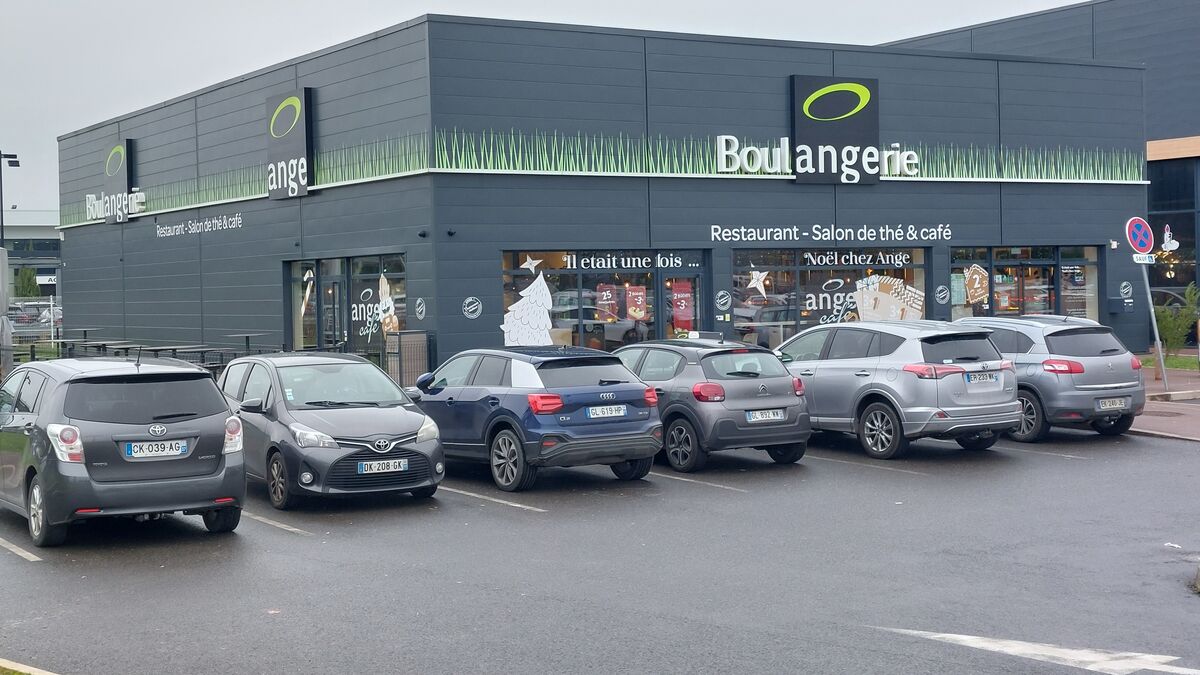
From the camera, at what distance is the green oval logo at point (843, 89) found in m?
27.6

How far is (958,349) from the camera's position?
16078mm

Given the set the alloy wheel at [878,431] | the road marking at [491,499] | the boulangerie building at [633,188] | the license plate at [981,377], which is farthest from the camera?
the boulangerie building at [633,188]

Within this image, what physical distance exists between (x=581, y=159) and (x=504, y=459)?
1239 centimetres

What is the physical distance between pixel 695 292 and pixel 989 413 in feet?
38.5

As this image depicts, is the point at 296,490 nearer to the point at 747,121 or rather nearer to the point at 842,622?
the point at 842,622

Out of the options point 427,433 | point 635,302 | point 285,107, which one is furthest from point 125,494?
point 285,107

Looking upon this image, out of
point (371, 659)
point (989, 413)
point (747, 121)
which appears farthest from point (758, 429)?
point (747, 121)

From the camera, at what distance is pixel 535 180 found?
25109 mm

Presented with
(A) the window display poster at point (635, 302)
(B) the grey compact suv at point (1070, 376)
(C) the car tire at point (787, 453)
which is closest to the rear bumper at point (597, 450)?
(C) the car tire at point (787, 453)

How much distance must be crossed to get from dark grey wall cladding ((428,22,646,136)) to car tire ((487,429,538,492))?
11.2 metres

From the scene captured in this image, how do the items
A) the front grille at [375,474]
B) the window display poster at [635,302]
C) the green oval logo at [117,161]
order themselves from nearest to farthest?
the front grille at [375,474]
the window display poster at [635,302]
the green oval logo at [117,161]

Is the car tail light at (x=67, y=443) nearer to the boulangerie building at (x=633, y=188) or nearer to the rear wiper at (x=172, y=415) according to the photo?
the rear wiper at (x=172, y=415)

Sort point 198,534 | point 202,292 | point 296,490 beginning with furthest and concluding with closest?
point 202,292 < point 296,490 < point 198,534

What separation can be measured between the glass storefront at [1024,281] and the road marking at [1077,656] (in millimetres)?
22920
